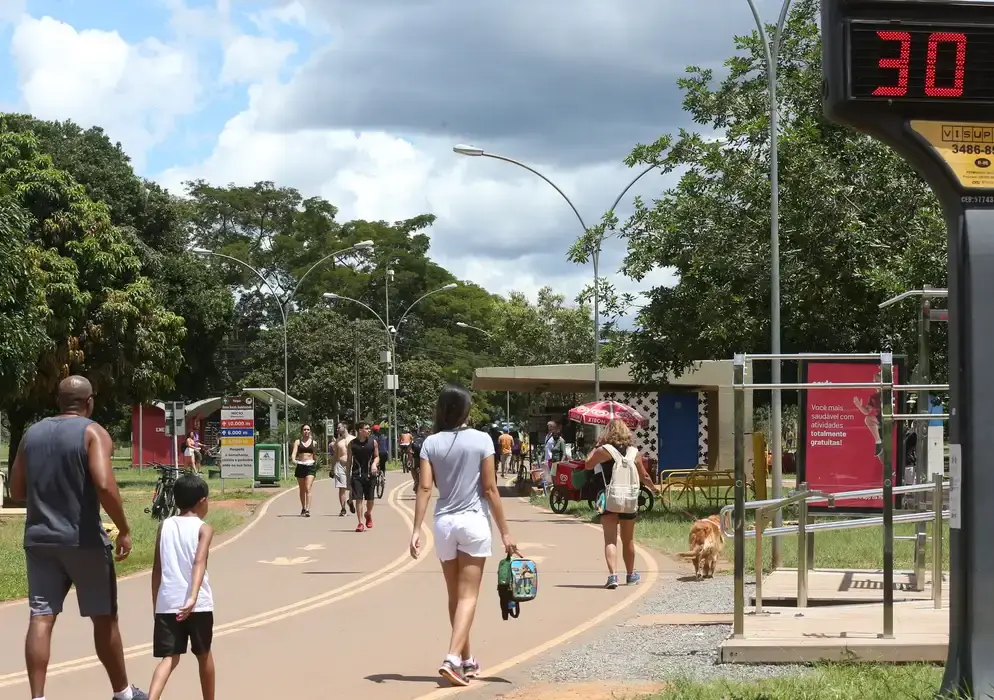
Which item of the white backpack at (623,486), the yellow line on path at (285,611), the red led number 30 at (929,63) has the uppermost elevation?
the red led number 30 at (929,63)

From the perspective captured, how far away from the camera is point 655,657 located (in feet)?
30.4

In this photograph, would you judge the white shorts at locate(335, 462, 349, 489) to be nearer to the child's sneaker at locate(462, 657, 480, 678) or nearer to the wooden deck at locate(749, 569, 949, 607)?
the wooden deck at locate(749, 569, 949, 607)

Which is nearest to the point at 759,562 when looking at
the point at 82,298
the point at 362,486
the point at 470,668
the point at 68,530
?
the point at 470,668

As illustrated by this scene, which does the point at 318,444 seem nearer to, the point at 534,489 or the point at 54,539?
the point at 534,489

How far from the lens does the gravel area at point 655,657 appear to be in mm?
8461

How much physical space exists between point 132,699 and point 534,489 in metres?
28.2

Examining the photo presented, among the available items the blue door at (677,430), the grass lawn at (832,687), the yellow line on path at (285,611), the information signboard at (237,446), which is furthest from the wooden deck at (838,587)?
the blue door at (677,430)

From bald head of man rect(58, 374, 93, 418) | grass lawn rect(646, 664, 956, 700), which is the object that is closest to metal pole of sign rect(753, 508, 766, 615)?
grass lawn rect(646, 664, 956, 700)

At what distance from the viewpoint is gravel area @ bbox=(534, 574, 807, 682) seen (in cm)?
846

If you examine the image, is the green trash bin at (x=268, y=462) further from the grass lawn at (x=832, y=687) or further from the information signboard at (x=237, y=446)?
the grass lawn at (x=832, y=687)

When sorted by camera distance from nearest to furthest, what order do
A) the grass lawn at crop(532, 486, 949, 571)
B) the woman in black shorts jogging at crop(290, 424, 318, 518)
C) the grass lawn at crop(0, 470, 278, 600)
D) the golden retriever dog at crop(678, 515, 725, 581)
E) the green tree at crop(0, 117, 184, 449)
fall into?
the golden retriever dog at crop(678, 515, 725, 581) < the grass lawn at crop(0, 470, 278, 600) < the grass lawn at crop(532, 486, 949, 571) < the woman in black shorts jogging at crop(290, 424, 318, 518) < the green tree at crop(0, 117, 184, 449)

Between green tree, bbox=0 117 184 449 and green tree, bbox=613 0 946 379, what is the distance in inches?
623

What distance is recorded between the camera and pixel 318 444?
63.8 meters

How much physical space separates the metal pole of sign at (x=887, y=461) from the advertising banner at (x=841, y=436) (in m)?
6.69
